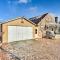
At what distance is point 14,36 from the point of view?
20734mm

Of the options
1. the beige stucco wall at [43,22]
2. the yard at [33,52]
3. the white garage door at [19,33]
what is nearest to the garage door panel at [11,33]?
the white garage door at [19,33]

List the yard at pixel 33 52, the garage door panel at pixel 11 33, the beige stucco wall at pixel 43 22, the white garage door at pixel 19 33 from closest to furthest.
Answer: the yard at pixel 33 52 < the garage door panel at pixel 11 33 < the white garage door at pixel 19 33 < the beige stucco wall at pixel 43 22

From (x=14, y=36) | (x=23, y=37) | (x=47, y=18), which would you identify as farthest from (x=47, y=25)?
(x=14, y=36)

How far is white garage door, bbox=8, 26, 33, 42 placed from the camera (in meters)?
20.3

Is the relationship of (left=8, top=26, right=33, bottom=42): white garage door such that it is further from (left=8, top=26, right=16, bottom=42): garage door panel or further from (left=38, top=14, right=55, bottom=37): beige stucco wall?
(left=38, top=14, right=55, bottom=37): beige stucco wall

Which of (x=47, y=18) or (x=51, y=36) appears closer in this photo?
(x=51, y=36)

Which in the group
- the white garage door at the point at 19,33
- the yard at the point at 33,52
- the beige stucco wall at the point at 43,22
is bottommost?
the yard at the point at 33,52

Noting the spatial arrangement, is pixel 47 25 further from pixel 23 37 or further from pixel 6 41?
pixel 6 41

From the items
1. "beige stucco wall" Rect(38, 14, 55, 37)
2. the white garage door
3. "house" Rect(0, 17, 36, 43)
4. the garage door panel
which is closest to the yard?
"house" Rect(0, 17, 36, 43)

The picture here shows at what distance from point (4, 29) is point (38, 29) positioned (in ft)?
29.1

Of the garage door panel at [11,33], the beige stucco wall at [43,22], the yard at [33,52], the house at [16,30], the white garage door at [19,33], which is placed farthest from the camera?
the beige stucco wall at [43,22]

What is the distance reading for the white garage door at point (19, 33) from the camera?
2028cm

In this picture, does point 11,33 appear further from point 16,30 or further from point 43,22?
point 43,22

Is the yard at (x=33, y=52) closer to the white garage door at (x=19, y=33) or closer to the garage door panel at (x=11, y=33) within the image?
the garage door panel at (x=11, y=33)
